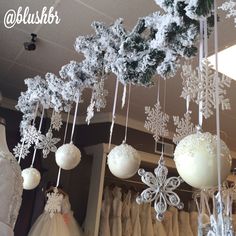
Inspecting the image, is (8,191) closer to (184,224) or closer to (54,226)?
(54,226)

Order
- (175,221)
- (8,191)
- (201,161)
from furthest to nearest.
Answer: (175,221) < (8,191) < (201,161)

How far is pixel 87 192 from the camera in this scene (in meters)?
2.77

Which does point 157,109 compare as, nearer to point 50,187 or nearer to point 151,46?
point 151,46

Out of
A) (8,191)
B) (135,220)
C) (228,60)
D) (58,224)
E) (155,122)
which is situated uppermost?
(228,60)

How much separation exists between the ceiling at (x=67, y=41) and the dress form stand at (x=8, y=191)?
954 mm

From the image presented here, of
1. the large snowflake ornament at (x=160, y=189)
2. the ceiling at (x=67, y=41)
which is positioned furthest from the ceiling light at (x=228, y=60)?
the large snowflake ornament at (x=160, y=189)

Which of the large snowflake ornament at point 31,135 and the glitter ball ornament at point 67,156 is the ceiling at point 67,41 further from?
the glitter ball ornament at point 67,156

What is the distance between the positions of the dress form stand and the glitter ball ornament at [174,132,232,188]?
36 centimetres

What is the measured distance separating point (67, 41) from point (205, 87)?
126cm

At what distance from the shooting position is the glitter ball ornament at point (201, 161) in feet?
1.98

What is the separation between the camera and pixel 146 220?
263 cm

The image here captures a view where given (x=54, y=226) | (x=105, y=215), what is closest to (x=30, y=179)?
(x=54, y=226)

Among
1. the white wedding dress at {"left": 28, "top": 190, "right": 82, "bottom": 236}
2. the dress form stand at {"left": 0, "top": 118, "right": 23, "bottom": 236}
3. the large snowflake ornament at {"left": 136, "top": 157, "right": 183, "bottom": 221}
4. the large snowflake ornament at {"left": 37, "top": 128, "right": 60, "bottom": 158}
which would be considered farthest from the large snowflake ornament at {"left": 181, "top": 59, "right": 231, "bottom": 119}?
the white wedding dress at {"left": 28, "top": 190, "right": 82, "bottom": 236}

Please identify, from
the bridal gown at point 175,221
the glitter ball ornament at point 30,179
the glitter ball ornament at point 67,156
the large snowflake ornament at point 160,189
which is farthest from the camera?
the bridal gown at point 175,221
